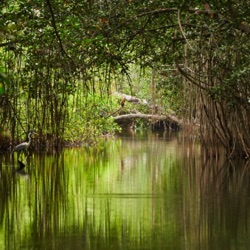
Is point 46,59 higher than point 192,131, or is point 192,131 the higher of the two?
point 46,59

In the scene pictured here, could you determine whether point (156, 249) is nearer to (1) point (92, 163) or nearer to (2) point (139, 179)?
(2) point (139, 179)

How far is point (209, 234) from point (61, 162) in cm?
950

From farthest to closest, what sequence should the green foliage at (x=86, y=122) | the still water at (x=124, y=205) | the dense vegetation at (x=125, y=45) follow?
the green foliage at (x=86, y=122) < the dense vegetation at (x=125, y=45) < the still water at (x=124, y=205)

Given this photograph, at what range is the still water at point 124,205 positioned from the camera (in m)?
6.95

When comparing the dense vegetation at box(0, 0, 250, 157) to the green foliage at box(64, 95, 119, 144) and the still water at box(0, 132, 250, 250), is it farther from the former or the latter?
the green foliage at box(64, 95, 119, 144)

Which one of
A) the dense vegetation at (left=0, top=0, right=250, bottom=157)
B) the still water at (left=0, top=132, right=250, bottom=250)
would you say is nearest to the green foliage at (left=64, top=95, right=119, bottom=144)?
the dense vegetation at (left=0, top=0, right=250, bottom=157)

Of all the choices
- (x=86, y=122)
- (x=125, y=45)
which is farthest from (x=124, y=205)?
(x=86, y=122)

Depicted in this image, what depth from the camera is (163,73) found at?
23.0 m

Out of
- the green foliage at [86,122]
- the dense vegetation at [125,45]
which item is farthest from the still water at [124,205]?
the green foliage at [86,122]

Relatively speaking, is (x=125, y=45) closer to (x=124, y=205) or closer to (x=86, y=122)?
(x=124, y=205)

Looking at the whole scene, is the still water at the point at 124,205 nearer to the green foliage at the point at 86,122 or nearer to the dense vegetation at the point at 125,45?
the dense vegetation at the point at 125,45

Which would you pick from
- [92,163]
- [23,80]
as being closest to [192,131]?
[92,163]

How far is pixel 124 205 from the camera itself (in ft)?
30.1

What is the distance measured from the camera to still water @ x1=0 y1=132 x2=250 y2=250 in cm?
695
